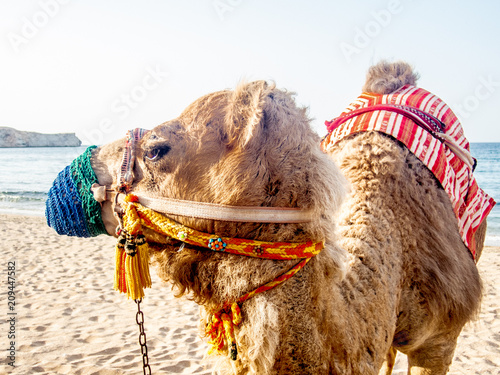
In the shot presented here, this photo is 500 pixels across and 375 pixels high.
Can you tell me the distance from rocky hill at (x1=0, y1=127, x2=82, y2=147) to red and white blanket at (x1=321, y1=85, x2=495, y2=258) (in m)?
93.2

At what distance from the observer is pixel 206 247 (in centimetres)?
155

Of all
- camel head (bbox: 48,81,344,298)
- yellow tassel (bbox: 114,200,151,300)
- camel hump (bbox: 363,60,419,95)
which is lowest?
yellow tassel (bbox: 114,200,151,300)

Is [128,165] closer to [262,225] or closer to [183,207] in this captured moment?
[183,207]

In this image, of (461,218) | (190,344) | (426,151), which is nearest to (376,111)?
(426,151)

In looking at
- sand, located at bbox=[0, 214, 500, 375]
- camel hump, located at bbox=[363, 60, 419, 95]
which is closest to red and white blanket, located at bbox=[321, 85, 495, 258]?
camel hump, located at bbox=[363, 60, 419, 95]

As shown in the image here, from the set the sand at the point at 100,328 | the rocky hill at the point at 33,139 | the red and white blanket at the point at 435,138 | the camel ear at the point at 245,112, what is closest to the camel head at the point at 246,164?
the camel ear at the point at 245,112

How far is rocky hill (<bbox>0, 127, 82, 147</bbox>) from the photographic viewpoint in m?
84.2

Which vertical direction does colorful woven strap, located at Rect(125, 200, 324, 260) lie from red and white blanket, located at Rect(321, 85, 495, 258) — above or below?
below

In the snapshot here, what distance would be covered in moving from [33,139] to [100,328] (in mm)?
94719

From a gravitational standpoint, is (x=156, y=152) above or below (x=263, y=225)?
above

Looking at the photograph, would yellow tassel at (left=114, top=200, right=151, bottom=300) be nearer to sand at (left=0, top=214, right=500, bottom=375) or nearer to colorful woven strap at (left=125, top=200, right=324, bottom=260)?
colorful woven strap at (left=125, top=200, right=324, bottom=260)

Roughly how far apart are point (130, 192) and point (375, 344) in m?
1.26

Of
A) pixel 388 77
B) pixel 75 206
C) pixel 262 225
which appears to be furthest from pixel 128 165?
pixel 388 77

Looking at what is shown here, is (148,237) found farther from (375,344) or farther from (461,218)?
(461,218)
